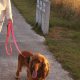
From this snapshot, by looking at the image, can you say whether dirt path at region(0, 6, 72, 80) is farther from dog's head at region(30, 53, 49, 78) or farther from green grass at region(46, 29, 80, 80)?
dog's head at region(30, 53, 49, 78)

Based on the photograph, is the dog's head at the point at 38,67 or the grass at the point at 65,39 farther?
the grass at the point at 65,39

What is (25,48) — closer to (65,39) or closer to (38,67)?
(65,39)

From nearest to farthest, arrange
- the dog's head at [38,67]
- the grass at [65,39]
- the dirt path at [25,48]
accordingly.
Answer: the dog's head at [38,67] → the dirt path at [25,48] → the grass at [65,39]

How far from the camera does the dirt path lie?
856 cm

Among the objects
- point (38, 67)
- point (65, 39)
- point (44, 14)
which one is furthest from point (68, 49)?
point (38, 67)

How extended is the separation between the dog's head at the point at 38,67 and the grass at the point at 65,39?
1.62m

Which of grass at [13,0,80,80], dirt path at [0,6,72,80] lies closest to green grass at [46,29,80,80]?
grass at [13,0,80,80]

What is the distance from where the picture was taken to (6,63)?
950cm

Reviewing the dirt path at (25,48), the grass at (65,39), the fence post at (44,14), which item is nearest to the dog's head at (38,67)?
the dirt path at (25,48)

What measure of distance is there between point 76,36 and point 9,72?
472cm

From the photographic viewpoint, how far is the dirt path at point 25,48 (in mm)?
8562

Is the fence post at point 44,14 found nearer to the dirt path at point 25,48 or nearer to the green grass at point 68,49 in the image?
the dirt path at point 25,48

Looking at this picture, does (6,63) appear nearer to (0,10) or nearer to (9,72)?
(9,72)

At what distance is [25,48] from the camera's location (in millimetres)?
11305
